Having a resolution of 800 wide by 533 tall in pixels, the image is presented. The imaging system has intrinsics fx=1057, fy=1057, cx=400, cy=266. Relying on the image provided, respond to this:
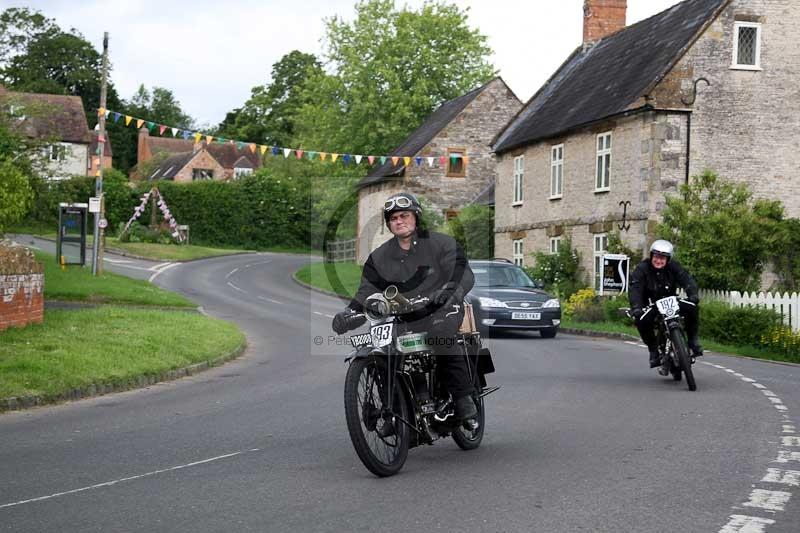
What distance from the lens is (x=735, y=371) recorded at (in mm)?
16266

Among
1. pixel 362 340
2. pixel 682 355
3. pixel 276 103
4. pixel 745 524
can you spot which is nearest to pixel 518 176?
pixel 682 355

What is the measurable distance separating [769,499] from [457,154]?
49381mm

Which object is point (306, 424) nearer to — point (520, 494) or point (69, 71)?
point (520, 494)

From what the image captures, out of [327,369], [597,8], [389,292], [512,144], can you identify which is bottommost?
[327,369]

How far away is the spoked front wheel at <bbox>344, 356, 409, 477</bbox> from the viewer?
7254 mm

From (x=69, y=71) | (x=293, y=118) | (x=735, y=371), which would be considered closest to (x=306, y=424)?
(x=735, y=371)

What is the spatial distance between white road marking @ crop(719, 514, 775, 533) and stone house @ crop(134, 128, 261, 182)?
97.7 metres

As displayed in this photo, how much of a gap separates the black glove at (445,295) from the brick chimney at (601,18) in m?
36.1

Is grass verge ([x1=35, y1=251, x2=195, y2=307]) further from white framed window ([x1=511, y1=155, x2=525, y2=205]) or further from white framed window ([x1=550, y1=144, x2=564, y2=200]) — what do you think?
white framed window ([x1=511, y1=155, x2=525, y2=205])

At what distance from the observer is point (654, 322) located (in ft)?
45.8

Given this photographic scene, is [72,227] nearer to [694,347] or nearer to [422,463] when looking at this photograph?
[694,347]

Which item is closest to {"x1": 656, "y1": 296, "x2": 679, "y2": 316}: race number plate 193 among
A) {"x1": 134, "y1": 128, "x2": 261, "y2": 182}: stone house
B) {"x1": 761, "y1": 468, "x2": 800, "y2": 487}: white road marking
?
{"x1": 761, "y1": 468, "x2": 800, "y2": 487}: white road marking

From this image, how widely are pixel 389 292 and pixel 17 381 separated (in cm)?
693

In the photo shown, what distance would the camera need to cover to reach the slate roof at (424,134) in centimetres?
5609
